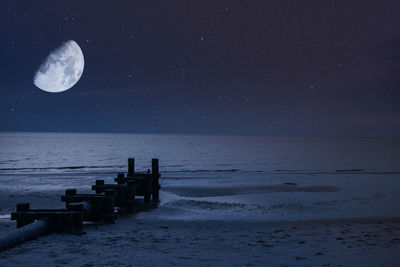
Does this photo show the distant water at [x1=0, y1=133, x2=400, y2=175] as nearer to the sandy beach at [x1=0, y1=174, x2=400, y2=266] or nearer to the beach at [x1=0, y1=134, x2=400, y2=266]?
the beach at [x1=0, y1=134, x2=400, y2=266]

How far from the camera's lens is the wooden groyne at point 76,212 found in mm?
8781

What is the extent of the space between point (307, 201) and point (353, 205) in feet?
7.55

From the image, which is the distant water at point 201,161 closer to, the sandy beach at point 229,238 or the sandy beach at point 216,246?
the sandy beach at point 229,238

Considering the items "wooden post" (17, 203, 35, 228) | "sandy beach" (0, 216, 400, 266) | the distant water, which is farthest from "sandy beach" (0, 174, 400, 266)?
the distant water

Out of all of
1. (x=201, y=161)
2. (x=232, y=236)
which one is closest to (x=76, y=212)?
(x=232, y=236)

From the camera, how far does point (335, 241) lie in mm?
9711

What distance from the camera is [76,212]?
32.1 ft

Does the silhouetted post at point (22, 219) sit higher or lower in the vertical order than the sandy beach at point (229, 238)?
higher

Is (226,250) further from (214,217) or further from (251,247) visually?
(214,217)

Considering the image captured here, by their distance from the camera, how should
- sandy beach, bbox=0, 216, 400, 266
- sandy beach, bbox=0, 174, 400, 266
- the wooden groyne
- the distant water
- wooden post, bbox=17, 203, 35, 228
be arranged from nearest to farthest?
sandy beach, bbox=0, 216, 400, 266, sandy beach, bbox=0, 174, 400, 266, the wooden groyne, wooden post, bbox=17, 203, 35, 228, the distant water

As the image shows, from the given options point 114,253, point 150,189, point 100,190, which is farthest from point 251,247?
point 150,189

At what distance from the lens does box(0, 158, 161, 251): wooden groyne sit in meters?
8.78

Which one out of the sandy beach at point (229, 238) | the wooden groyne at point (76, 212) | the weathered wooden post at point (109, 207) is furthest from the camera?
the weathered wooden post at point (109, 207)

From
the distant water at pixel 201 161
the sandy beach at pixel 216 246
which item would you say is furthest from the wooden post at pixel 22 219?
the distant water at pixel 201 161
